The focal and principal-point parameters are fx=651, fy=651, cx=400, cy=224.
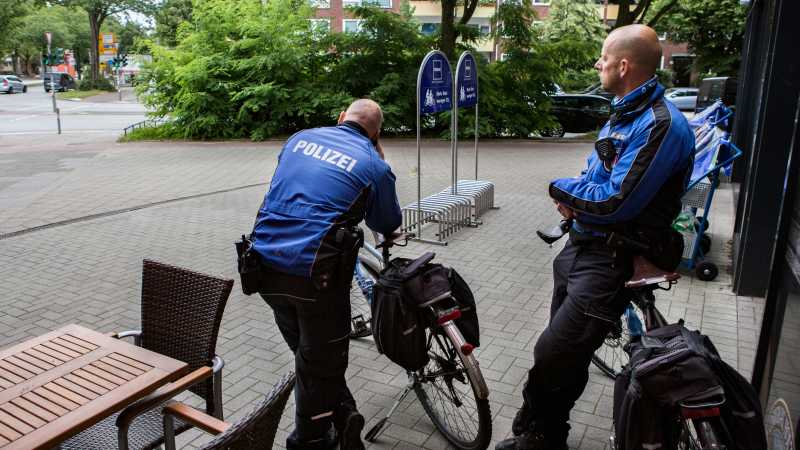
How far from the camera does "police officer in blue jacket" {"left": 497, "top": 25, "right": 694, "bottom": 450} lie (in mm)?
2602

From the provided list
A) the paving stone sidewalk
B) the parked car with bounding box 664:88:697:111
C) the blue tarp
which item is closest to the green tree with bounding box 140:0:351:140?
the paving stone sidewalk

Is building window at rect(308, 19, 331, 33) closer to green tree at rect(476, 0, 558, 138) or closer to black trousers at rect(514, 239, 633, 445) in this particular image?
green tree at rect(476, 0, 558, 138)

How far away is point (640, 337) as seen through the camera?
2.50 metres

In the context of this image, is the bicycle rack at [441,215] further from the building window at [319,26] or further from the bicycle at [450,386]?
the building window at [319,26]

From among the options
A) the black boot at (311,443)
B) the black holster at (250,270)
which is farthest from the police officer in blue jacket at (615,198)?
the black holster at (250,270)

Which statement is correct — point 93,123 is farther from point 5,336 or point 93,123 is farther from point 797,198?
point 797,198

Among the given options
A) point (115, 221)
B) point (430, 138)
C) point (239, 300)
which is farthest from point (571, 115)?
point (239, 300)

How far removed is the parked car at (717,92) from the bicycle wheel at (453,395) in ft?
44.9

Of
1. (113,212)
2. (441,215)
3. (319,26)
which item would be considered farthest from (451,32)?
(441,215)

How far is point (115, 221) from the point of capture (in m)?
8.58

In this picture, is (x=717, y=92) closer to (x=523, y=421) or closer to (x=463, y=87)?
(x=463, y=87)

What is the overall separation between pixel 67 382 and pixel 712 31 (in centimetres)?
3814

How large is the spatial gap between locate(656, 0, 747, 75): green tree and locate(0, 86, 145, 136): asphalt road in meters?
27.4

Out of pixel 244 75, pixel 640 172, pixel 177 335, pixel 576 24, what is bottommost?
pixel 177 335
